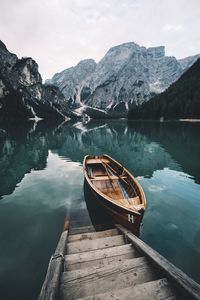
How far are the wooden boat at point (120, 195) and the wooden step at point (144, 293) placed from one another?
4200mm

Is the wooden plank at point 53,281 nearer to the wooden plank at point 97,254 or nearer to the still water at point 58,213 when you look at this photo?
the wooden plank at point 97,254

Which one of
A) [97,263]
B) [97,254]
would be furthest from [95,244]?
[97,263]

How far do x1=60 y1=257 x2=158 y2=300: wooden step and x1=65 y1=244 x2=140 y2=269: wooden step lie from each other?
0.93 m

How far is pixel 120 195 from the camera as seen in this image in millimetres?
13180

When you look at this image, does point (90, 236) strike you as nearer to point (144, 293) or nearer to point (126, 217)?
point (126, 217)

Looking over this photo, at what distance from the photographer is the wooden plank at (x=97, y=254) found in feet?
22.2

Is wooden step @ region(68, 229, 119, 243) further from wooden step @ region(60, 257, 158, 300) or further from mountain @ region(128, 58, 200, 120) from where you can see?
mountain @ region(128, 58, 200, 120)

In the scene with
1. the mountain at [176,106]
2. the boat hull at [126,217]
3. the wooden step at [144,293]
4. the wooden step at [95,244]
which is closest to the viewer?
the wooden step at [144,293]

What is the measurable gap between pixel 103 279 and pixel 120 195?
7730 millimetres

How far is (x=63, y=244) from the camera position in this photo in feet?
25.9

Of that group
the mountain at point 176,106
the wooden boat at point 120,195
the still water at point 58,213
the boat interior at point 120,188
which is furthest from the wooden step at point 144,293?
the mountain at point 176,106

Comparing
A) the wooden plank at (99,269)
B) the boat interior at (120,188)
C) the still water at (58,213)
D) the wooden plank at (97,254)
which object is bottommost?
the still water at (58,213)

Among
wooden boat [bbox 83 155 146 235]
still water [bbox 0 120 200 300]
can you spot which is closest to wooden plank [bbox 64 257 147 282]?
still water [bbox 0 120 200 300]

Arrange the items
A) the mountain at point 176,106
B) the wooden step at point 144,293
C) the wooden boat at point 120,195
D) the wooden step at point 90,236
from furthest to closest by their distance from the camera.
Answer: the mountain at point 176,106 < the wooden boat at point 120,195 < the wooden step at point 90,236 < the wooden step at point 144,293
